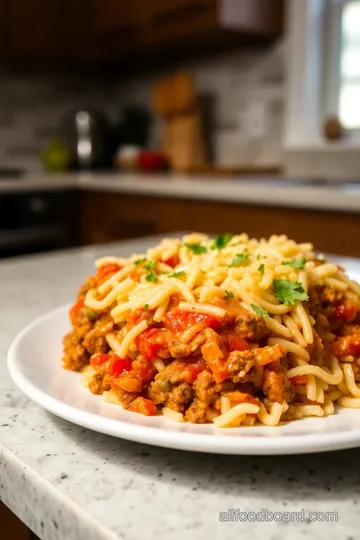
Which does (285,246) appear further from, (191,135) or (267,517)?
(191,135)

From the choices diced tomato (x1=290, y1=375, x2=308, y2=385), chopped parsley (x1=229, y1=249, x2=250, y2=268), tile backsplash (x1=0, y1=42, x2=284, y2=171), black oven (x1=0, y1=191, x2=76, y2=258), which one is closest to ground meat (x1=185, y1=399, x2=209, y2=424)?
diced tomato (x1=290, y1=375, x2=308, y2=385)

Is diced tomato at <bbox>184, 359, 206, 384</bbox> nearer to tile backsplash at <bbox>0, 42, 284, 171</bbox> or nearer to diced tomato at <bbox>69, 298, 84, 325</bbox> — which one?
diced tomato at <bbox>69, 298, 84, 325</bbox>

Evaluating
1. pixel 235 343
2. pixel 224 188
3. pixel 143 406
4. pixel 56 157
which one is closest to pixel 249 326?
pixel 235 343

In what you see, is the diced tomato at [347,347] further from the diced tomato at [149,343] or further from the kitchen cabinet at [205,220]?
the kitchen cabinet at [205,220]

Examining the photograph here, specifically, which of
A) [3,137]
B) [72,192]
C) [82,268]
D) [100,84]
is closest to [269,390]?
[82,268]

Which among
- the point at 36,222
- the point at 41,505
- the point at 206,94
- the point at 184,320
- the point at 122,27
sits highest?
the point at 122,27

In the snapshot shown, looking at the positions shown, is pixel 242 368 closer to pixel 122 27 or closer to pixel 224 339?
pixel 224 339

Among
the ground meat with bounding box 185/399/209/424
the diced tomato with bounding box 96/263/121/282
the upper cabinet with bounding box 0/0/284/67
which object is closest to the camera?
the ground meat with bounding box 185/399/209/424
